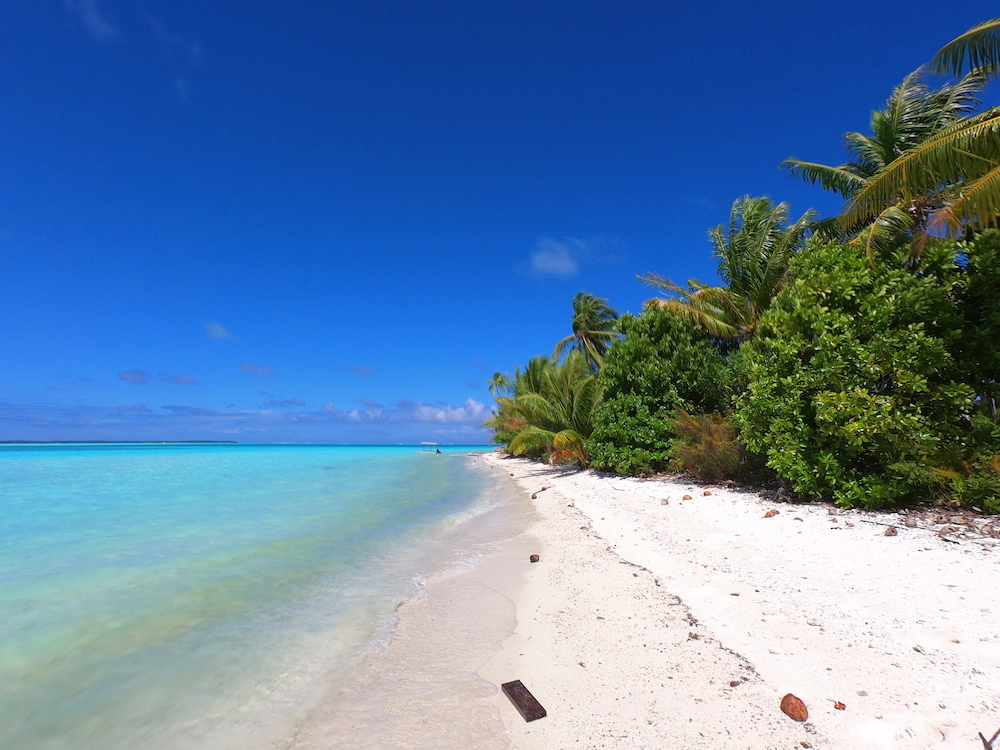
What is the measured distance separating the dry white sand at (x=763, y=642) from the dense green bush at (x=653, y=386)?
629 cm

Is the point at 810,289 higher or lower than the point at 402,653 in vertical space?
higher

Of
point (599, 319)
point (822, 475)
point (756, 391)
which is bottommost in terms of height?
point (822, 475)

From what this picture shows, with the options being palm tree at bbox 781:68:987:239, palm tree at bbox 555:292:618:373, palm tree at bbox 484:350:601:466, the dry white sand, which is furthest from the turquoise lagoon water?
palm tree at bbox 555:292:618:373

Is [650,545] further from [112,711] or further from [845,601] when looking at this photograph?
[112,711]

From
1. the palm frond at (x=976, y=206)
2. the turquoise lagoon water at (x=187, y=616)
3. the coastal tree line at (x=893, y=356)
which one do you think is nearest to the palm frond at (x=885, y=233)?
the coastal tree line at (x=893, y=356)

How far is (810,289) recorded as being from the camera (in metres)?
6.63

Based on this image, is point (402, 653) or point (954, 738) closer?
point (954, 738)

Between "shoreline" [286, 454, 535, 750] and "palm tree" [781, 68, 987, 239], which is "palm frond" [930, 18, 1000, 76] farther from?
"shoreline" [286, 454, 535, 750]

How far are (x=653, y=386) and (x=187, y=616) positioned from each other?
422 inches

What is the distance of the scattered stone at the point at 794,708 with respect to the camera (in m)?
2.03

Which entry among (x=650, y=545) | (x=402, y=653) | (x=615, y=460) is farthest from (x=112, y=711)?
(x=615, y=460)

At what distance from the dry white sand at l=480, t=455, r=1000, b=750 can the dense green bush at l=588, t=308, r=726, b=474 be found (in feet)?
20.6

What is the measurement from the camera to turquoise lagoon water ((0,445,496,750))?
260cm

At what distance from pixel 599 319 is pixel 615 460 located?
722 inches
